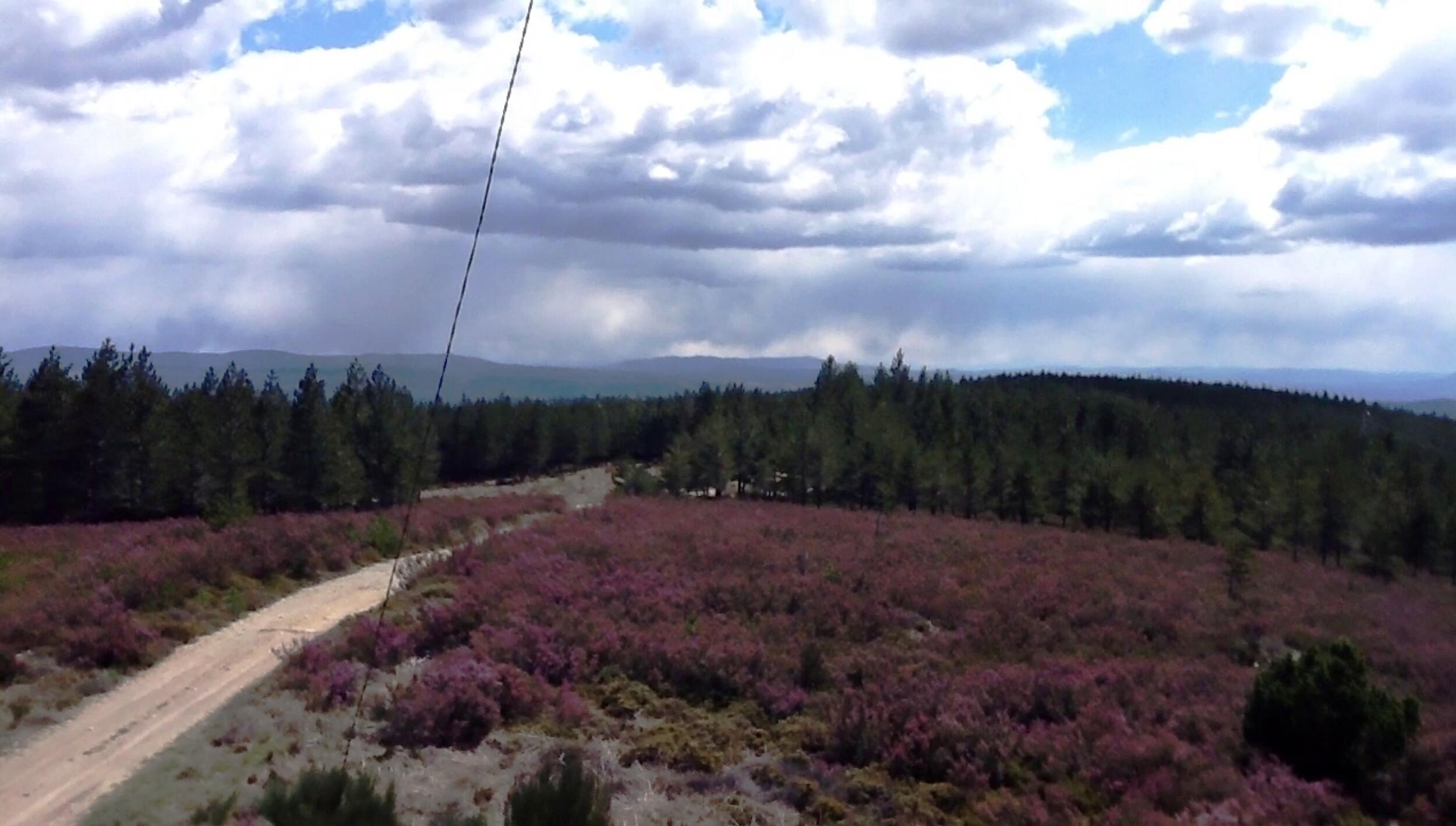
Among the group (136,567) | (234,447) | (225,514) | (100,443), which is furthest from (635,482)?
(136,567)

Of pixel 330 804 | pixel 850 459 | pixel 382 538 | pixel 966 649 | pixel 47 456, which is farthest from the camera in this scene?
pixel 850 459

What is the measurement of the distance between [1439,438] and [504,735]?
8605 centimetres

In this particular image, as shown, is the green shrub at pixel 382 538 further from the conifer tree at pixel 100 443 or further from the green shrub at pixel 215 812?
the green shrub at pixel 215 812

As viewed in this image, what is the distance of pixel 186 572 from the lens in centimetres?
2122

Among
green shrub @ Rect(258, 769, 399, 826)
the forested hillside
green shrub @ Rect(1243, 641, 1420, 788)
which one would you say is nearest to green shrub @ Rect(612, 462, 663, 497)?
the forested hillside

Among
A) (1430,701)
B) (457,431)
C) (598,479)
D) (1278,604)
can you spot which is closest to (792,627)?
(1430,701)

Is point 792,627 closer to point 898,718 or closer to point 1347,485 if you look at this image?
point 898,718

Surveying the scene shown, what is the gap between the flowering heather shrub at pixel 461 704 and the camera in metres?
13.6

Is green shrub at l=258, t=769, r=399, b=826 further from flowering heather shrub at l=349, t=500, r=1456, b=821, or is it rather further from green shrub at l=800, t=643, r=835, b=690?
green shrub at l=800, t=643, r=835, b=690

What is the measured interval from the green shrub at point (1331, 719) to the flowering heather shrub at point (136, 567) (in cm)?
1648

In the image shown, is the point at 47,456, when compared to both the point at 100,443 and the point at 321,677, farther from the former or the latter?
the point at 321,677

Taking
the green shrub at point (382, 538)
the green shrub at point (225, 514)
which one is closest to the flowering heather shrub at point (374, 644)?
the green shrub at point (382, 538)

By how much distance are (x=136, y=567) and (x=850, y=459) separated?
40.7 m

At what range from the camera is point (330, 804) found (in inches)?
308
